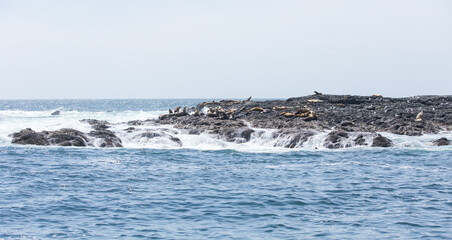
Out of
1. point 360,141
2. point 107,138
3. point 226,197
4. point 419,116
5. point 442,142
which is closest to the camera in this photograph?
point 226,197

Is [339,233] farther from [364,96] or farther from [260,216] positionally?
[364,96]

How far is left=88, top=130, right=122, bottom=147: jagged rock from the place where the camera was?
92.5 ft

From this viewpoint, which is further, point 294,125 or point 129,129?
point 129,129

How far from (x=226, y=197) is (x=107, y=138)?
16760mm

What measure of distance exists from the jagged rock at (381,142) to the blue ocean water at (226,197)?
11.4ft

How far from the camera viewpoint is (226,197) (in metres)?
14.0

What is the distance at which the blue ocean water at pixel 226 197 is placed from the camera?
10797mm

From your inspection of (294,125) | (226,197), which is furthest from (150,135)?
(226,197)

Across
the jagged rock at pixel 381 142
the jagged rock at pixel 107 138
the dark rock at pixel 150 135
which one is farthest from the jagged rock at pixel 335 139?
the jagged rock at pixel 107 138

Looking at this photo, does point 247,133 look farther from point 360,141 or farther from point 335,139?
point 360,141

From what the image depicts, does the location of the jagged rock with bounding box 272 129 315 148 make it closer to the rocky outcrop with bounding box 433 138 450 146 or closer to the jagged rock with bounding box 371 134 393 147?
the jagged rock with bounding box 371 134 393 147

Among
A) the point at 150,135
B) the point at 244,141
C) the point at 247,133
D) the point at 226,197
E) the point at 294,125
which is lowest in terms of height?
the point at 226,197

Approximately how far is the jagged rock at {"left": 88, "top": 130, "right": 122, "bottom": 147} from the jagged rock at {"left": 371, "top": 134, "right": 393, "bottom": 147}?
50.0ft

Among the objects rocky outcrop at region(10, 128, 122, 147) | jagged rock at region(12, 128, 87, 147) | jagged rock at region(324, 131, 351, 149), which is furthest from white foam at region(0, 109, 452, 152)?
jagged rock at region(12, 128, 87, 147)
